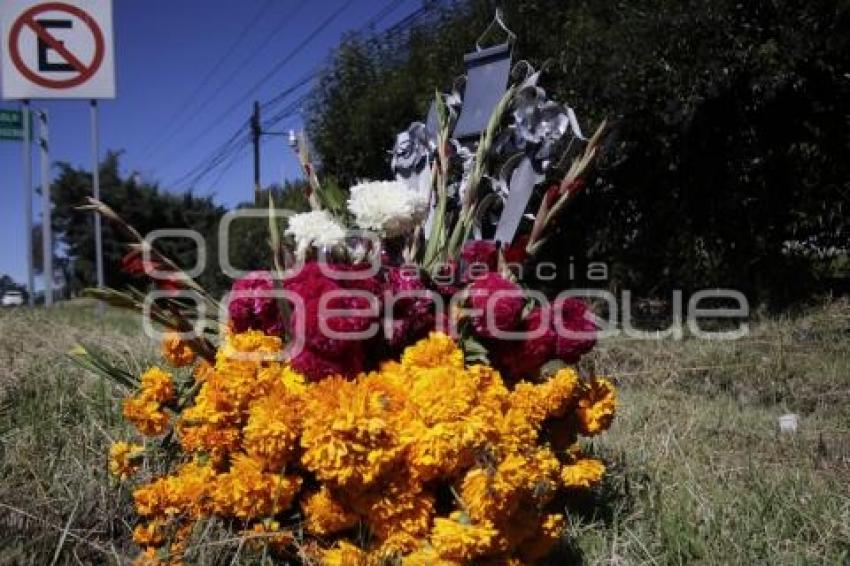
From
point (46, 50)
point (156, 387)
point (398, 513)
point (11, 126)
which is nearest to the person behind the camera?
point (398, 513)

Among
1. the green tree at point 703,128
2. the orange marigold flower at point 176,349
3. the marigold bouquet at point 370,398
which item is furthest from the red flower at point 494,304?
the green tree at point 703,128

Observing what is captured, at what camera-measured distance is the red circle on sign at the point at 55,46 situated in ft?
25.2

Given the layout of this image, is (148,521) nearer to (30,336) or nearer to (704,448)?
(704,448)

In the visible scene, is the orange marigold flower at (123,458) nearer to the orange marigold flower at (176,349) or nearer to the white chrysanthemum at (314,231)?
the orange marigold flower at (176,349)

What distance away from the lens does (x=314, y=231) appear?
2.02 meters

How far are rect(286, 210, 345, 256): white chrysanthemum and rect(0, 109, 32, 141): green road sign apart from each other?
1169 cm

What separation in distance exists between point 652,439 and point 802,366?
7.78 feet

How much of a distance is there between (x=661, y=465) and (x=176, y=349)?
163 centimetres

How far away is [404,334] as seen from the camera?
6.29ft

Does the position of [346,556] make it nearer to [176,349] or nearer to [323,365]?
[323,365]

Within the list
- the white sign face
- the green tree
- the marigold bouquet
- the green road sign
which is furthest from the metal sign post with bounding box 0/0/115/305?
the marigold bouquet

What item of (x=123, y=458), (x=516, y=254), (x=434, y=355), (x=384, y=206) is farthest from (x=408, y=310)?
(x=123, y=458)

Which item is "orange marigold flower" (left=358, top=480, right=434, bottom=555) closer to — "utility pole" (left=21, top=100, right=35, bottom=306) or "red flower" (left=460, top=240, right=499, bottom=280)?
"red flower" (left=460, top=240, right=499, bottom=280)

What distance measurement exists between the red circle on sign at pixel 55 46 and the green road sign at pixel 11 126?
4693 millimetres
